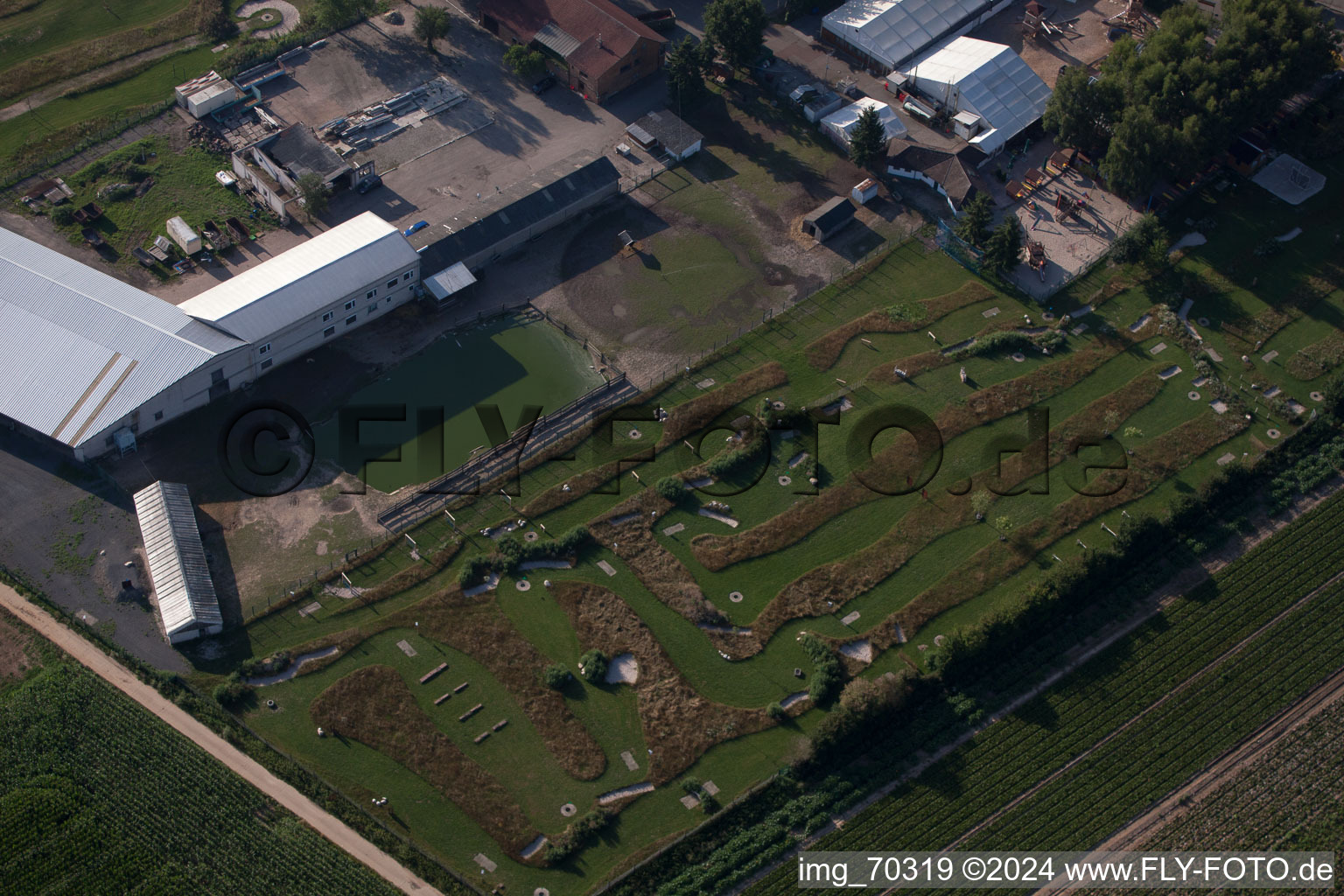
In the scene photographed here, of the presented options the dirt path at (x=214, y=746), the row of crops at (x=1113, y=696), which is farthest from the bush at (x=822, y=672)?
the dirt path at (x=214, y=746)

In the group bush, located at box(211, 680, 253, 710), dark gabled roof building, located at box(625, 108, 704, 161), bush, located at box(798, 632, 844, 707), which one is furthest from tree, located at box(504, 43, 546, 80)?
bush, located at box(211, 680, 253, 710)

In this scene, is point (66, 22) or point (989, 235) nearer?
point (989, 235)

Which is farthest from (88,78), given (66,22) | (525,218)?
(525,218)

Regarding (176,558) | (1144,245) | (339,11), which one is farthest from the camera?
(339,11)

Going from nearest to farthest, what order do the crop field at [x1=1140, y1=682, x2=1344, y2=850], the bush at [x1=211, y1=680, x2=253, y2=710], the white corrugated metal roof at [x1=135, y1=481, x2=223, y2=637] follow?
the crop field at [x1=1140, y1=682, x2=1344, y2=850]
the bush at [x1=211, y1=680, x2=253, y2=710]
the white corrugated metal roof at [x1=135, y1=481, x2=223, y2=637]

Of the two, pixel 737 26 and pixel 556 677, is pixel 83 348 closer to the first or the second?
pixel 556 677

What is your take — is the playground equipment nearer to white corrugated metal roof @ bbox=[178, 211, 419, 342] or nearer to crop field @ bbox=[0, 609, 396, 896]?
white corrugated metal roof @ bbox=[178, 211, 419, 342]

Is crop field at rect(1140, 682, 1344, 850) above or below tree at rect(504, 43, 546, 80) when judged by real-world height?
below

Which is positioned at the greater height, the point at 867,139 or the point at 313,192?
the point at 867,139
